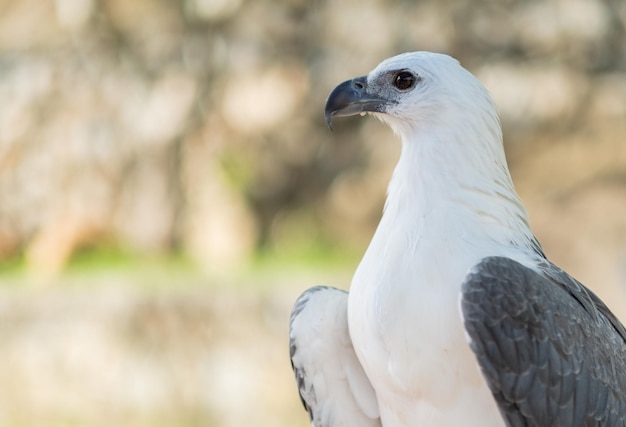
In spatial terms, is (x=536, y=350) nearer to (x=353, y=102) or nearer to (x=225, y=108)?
(x=353, y=102)

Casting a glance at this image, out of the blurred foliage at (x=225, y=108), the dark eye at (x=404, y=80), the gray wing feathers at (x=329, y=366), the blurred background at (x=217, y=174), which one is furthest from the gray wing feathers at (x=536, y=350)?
the blurred foliage at (x=225, y=108)

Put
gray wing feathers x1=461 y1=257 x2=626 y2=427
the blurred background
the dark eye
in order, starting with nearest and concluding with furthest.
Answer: gray wing feathers x1=461 y1=257 x2=626 y2=427 < the dark eye < the blurred background

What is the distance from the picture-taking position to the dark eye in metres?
3.34

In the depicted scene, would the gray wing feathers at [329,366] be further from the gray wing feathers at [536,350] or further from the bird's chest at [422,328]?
the gray wing feathers at [536,350]

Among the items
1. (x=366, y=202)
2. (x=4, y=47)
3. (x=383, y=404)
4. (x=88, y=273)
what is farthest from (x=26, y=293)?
(x=383, y=404)

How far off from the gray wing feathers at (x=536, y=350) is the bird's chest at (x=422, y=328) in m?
0.10

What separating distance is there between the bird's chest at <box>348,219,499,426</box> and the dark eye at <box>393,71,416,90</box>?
1.99ft

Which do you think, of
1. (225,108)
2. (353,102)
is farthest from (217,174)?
(353,102)

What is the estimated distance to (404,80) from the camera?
3.36m

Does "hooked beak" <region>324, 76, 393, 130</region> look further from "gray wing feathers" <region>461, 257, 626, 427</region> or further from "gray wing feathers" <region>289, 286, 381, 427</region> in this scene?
"gray wing feathers" <region>461, 257, 626, 427</region>

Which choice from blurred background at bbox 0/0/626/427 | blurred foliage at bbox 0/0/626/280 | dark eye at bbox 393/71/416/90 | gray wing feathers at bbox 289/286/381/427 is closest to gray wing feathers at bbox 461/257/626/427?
gray wing feathers at bbox 289/286/381/427

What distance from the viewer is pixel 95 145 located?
10883mm

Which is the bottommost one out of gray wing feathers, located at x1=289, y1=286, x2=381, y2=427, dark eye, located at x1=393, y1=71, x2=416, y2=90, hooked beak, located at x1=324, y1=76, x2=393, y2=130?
gray wing feathers, located at x1=289, y1=286, x2=381, y2=427

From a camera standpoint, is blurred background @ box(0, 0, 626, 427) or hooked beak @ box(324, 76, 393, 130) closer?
hooked beak @ box(324, 76, 393, 130)
